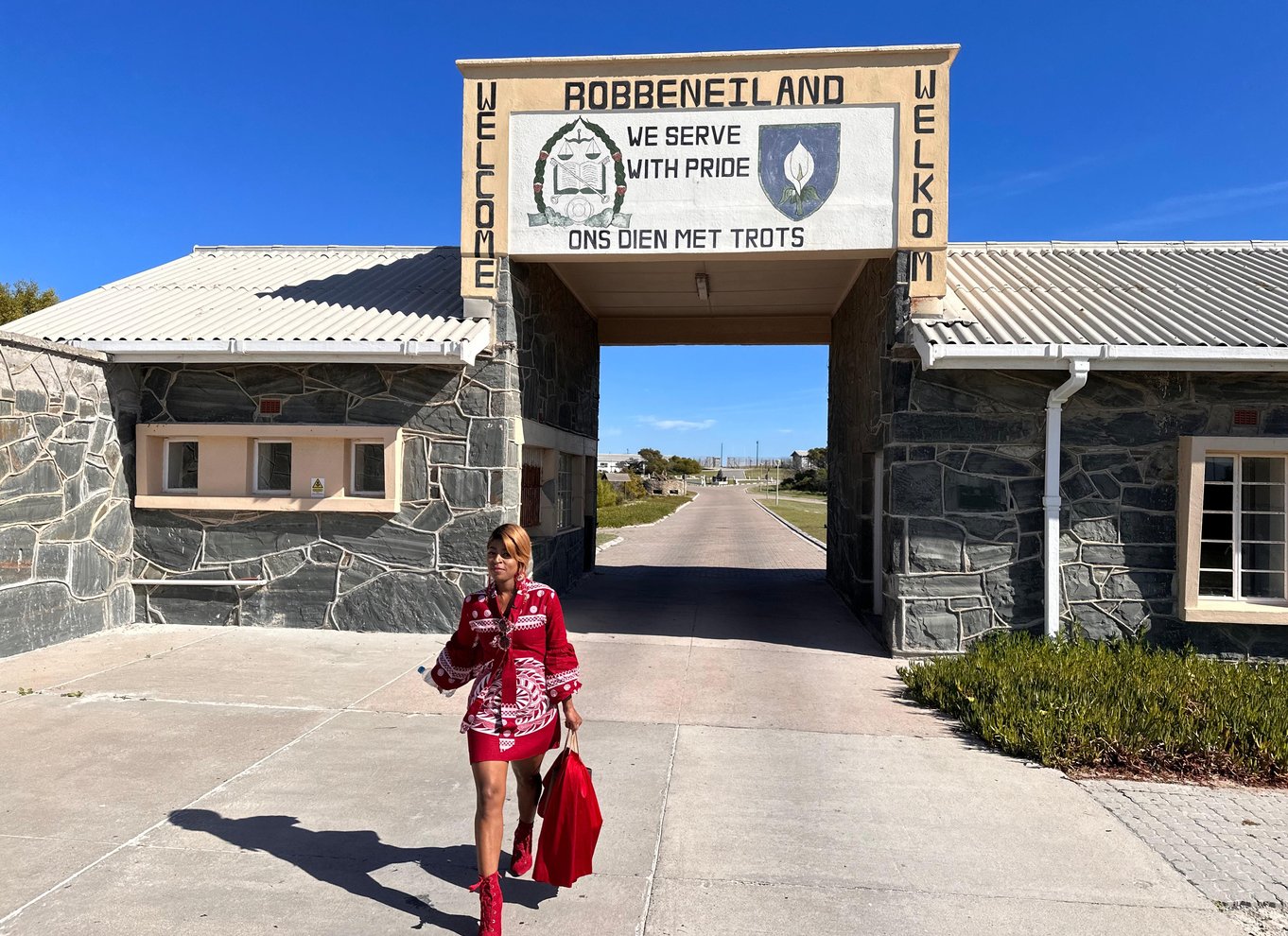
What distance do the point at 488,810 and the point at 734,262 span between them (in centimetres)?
765

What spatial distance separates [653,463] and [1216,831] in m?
76.5

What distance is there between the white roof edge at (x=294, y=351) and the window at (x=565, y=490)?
3950mm

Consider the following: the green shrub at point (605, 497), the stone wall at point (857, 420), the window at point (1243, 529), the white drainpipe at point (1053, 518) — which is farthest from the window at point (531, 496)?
the green shrub at point (605, 497)

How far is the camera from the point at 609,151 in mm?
8711

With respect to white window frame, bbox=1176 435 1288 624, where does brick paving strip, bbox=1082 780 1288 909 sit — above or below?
below

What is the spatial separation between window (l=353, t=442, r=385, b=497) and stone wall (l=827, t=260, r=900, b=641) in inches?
214

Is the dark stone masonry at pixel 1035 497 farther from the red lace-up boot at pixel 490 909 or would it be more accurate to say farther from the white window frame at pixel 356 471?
the red lace-up boot at pixel 490 909

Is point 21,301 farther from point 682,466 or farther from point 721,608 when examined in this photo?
point 682,466

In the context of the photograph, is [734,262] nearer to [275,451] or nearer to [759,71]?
[759,71]

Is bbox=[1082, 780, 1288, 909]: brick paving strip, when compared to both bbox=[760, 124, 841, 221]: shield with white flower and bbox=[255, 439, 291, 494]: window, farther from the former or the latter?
bbox=[255, 439, 291, 494]: window

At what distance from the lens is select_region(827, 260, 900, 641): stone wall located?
8.97 meters

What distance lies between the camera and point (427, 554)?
878 centimetres

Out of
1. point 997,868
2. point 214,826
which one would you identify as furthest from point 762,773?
point 214,826

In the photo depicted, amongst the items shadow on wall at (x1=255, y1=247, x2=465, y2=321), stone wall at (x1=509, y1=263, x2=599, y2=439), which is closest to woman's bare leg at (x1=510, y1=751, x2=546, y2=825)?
stone wall at (x1=509, y1=263, x2=599, y2=439)
